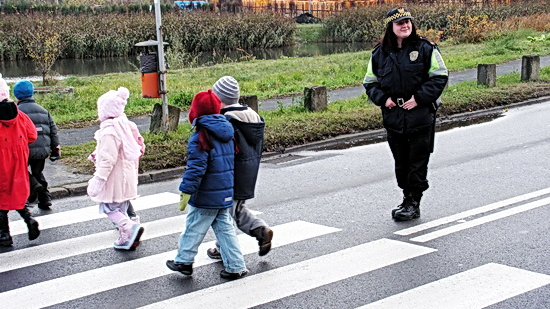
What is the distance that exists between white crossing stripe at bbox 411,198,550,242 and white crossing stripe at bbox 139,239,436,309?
322mm

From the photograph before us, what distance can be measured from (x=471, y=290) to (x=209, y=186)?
6.96 feet

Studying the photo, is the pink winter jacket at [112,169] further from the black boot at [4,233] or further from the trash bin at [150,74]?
the trash bin at [150,74]

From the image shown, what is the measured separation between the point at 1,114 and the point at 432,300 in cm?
428

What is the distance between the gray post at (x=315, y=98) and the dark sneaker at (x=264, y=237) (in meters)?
7.99

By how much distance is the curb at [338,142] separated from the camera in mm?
9453

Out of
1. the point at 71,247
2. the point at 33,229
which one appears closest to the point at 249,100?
the point at 33,229

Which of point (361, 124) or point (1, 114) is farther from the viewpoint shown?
point (361, 124)

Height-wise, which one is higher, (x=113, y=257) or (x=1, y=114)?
(x=1, y=114)

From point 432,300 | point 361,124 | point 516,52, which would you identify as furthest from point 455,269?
point 516,52

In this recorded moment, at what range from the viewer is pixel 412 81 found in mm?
7527

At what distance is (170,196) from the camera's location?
9.16 meters

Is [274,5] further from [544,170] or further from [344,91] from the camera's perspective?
[544,170]

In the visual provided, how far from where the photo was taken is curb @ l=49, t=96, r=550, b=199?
9453mm

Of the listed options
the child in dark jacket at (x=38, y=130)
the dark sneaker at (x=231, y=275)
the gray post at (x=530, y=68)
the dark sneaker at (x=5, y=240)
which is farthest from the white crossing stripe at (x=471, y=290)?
the gray post at (x=530, y=68)
